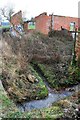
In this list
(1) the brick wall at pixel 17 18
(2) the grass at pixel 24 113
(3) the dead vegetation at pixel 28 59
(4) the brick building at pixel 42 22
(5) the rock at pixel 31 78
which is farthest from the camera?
(1) the brick wall at pixel 17 18

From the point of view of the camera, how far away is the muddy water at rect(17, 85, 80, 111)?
A: 13.5 metres

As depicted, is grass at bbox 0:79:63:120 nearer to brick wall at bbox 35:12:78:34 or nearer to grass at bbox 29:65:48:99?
grass at bbox 29:65:48:99

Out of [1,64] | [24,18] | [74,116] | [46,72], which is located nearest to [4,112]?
[74,116]

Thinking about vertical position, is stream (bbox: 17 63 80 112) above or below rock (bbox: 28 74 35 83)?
below

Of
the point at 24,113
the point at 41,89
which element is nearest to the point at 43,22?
the point at 41,89

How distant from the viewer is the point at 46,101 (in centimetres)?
1457

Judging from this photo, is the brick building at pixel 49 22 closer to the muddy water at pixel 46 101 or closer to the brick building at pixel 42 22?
the brick building at pixel 42 22

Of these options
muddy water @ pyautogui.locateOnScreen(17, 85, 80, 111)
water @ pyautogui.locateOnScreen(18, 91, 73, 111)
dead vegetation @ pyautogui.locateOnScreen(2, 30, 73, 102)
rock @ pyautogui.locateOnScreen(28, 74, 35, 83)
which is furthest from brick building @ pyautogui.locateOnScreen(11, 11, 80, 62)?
water @ pyautogui.locateOnScreen(18, 91, 73, 111)

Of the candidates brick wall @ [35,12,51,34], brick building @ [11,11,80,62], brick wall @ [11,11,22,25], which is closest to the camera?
brick building @ [11,11,80,62]

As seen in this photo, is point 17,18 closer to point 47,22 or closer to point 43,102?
point 47,22

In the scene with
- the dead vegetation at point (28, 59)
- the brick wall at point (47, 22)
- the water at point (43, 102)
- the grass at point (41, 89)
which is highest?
the brick wall at point (47, 22)

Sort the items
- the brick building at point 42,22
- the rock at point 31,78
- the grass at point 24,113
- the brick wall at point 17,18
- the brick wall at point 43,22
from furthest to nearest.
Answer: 1. the brick wall at point 17,18
2. the brick wall at point 43,22
3. the brick building at point 42,22
4. the rock at point 31,78
5. the grass at point 24,113

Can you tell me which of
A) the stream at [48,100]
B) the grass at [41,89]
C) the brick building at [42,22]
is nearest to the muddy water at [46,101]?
the stream at [48,100]

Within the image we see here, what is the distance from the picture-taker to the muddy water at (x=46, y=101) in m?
13.5
